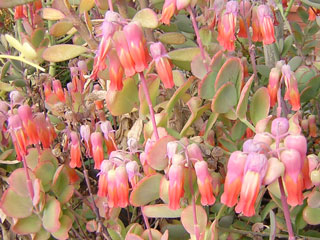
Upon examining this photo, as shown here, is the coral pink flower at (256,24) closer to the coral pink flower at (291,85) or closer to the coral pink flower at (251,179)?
the coral pink flower at (291,85)

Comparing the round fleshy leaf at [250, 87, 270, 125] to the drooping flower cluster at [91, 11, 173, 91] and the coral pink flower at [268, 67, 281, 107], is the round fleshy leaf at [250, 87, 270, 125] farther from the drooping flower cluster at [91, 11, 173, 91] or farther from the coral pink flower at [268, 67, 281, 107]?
the drooping flower cluster at [91, 11, 173, 91]

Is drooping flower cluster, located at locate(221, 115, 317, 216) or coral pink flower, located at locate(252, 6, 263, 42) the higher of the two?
coral pink flower, located at locate(252, 6, 263, 42)

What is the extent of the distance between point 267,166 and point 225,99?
216 mm

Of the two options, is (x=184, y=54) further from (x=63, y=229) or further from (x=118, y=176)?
(x=63, y=229)

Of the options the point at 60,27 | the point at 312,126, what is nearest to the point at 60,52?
the point at 60,27

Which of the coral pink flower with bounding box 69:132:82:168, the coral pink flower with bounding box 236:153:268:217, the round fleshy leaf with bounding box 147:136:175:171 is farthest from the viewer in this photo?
the coral pink flower with bounding box 69:132:82:168

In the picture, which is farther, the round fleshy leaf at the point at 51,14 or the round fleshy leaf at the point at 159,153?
the round fleshy leaf at the point at 51,14

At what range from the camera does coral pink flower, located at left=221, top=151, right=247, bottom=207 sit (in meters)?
0.51

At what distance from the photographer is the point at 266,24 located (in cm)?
74

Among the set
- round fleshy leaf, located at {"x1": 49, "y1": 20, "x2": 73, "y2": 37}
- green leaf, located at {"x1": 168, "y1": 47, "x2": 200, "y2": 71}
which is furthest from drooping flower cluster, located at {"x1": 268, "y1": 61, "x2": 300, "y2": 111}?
round fleshy leaf, located at {"x1": 49, "y1": 20, "x2": 73, "y2": 37}

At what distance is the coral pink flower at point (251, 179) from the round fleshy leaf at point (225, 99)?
19 cm

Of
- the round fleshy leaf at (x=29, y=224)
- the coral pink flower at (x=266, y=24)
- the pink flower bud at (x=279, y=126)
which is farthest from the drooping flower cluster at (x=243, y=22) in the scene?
the round fleshy leaf at (x=29, y=224)

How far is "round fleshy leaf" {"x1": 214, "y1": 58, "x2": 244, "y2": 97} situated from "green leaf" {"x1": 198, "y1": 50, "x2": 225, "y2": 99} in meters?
0.02

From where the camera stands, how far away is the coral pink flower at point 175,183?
1.86 feet
